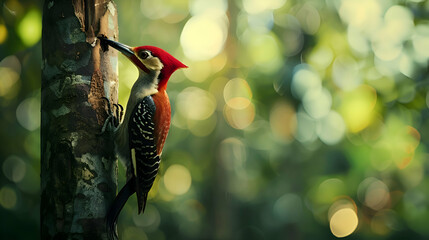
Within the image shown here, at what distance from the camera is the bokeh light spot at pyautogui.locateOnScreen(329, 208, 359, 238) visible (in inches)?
765

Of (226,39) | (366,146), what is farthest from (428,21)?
(226,39)

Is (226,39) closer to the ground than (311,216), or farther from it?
farther from it

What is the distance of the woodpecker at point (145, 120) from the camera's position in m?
2.99

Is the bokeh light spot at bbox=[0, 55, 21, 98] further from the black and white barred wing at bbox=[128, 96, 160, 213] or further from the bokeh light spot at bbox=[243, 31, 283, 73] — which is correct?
the black and white barred wing at bbox=[128, 96, 160, 213]

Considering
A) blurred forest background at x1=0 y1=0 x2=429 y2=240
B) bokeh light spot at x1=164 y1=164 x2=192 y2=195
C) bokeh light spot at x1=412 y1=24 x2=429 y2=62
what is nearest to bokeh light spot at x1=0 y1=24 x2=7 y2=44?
blurred forest background at x1=0 y1=0 x2=429 y2=240

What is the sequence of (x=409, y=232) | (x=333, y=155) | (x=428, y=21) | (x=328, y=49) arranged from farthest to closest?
1. (x=409, y=232)
2. (x=333, y=155)
3. (x=328, y=49)
4. (x=428, y=21)

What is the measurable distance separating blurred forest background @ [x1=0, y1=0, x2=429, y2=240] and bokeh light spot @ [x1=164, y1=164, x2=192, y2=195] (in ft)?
0.30

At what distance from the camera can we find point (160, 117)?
3.06 meters

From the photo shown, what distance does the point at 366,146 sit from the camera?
9.02 meters

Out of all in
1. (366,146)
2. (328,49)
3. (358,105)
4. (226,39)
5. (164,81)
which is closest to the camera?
(164,81)

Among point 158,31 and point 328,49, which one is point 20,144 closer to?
point 158,31

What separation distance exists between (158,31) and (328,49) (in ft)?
32.8

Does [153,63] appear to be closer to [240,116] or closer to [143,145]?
[143,145]

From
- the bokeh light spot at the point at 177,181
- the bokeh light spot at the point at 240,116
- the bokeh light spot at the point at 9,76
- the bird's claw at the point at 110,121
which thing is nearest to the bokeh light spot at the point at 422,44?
the bird's claw at the point at 110,121
